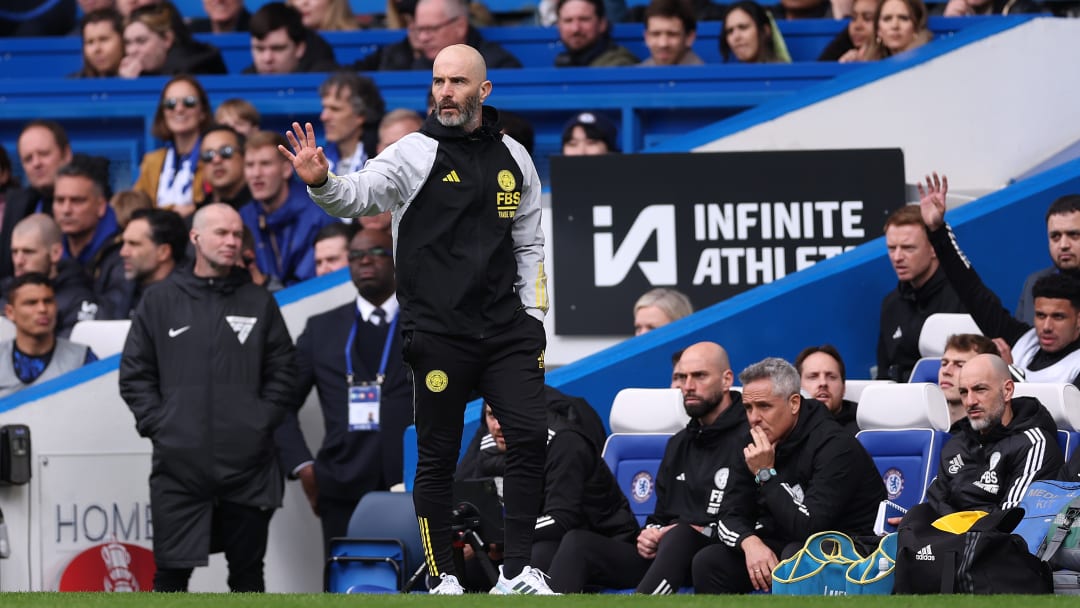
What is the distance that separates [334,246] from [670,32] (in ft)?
9.67

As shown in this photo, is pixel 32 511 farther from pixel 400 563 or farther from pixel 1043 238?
pixel 1043 238

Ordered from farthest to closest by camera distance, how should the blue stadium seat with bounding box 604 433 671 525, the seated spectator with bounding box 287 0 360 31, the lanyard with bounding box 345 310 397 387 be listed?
the seated spectator with bounding box 287 0 360 31, the lanyard with bounding box 345 310 397 387, the blue stadium seat with bounding box 604 433 671 525

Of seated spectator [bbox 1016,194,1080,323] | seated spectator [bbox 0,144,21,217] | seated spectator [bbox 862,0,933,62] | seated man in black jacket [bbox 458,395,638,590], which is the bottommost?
seated man in black jacket [bbox 458,395,638,590]

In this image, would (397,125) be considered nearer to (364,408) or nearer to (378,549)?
(364,408)

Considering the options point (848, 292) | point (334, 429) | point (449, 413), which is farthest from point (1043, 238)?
point (449, 413)

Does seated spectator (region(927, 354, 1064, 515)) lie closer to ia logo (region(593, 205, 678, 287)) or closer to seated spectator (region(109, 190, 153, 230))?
ia logo (region(593, 205, 678, 287))

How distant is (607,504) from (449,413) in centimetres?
209

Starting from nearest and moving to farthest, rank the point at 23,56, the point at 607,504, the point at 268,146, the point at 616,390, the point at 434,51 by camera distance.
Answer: the point at 607,504, the point at 616,390, the point at 268,146, the point at 434,51, the point at 23,56

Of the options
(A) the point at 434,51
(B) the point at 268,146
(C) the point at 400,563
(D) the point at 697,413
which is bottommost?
(C) the point at 400,563

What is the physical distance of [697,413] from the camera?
8398mm

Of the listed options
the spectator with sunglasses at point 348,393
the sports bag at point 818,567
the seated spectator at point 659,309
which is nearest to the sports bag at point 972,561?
the sports bag at point 818,567

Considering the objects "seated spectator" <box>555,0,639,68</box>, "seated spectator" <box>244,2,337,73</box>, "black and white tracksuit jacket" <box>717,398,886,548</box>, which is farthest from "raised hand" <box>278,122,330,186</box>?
"seated spectator" <box>244,2,337,73</box>

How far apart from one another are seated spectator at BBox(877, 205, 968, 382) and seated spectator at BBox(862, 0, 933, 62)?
8.75 ft

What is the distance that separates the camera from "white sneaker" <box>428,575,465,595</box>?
253 inches
